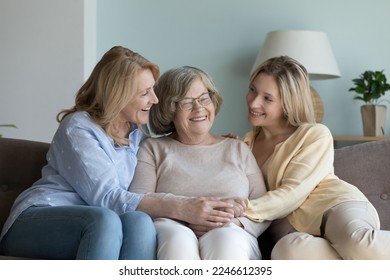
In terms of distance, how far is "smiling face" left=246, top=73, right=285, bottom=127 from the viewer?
2459 millimetres

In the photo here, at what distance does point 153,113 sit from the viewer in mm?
2449

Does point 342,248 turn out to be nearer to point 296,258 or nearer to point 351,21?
point 296,258

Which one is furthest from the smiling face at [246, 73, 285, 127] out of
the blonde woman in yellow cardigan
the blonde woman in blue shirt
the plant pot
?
the plant pot

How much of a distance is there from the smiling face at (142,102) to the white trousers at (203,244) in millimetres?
392

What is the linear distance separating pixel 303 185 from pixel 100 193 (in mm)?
641

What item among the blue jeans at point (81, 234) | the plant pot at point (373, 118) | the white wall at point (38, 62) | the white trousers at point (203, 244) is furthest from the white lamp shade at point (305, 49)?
the blue jeans at point (81, 234)

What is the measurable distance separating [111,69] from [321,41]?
2.35 m

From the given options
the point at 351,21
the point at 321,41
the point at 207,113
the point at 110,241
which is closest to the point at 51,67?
the point at 321,41

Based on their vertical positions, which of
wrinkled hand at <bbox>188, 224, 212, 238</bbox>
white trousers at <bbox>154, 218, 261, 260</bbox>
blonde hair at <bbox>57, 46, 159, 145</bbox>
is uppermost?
blonde hair at <bbox>57, 46, 159, 145</bbox>

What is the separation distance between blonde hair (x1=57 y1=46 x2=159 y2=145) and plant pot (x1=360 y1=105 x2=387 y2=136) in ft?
7.92

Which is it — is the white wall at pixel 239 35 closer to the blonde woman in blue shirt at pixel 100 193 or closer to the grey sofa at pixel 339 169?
the grey sofa at pixel 339 169

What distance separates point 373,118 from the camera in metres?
4.37

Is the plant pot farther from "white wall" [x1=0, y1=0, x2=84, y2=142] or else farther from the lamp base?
"white wall" [x1=0, y1=0, x2=84, y2=142]

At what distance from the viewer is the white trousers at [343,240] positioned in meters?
1.98
